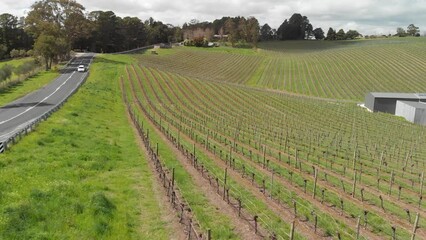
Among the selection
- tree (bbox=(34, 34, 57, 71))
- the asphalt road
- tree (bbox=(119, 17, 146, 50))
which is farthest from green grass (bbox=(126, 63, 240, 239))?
tree (bbox=(119, 17, 146, 50))

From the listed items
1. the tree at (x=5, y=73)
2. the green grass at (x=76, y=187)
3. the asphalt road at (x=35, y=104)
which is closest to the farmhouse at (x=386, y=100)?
the asphalt road at (x=35, y=104)

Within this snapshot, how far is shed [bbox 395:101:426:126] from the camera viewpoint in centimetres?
5778

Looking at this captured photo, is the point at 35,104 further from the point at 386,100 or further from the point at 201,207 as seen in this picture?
the point at 386,100

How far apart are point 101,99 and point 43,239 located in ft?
125

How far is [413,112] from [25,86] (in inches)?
2284

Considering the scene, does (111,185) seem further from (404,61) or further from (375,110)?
(404,61)

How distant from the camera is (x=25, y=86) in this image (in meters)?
57.9

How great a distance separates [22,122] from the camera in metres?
34.4

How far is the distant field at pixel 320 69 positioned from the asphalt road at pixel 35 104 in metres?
30.9

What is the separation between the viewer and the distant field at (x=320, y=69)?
87500mm

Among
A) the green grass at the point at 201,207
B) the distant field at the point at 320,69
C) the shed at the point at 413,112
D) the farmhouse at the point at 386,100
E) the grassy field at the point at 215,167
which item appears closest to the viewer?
the green grass at the point at 201,207

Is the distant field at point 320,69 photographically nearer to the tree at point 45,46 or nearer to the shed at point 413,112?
the shed at point 413,112

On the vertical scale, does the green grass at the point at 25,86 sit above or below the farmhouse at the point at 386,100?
above

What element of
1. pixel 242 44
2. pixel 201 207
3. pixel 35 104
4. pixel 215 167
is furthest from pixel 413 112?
pixel 242 44
